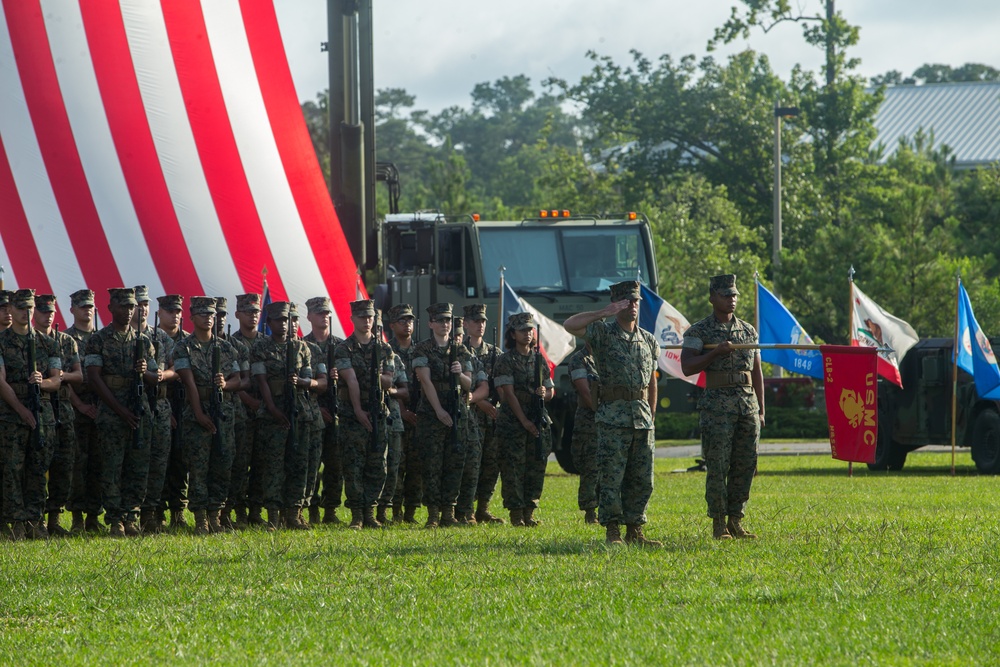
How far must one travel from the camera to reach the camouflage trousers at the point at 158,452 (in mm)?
11250

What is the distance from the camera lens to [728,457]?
32.2ft

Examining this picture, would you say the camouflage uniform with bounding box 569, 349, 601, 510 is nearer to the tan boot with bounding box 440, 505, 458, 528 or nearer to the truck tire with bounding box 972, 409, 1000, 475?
the tan boot with bounding box 440, 505, 458, 528

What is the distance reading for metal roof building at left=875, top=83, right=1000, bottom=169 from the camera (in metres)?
70.7

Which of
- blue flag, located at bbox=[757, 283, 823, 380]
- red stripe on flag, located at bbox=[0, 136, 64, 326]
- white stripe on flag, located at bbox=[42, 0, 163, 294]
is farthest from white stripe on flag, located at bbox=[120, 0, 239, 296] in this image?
blue flag, located at bbox=[757, 283, 823, 380]

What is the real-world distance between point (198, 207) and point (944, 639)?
10442 millimetres

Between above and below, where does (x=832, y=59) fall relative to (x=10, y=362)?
above

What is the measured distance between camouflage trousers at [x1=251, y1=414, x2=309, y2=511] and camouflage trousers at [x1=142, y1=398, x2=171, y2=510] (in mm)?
717

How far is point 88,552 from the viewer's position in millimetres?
9602

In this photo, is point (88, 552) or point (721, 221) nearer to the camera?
point (88, 552)

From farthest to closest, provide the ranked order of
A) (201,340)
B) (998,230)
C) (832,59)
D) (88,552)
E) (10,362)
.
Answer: (832,59) < (998,230) < (201,340) < (10,362) < (88,552)

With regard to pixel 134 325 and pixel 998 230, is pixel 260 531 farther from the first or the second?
pixel 998 230

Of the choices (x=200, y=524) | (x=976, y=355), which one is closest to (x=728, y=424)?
(x=200, y=524)

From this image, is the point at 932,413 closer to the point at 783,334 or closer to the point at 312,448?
the point at 783,334

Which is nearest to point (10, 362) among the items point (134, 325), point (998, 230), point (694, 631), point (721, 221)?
point (134, 325)
